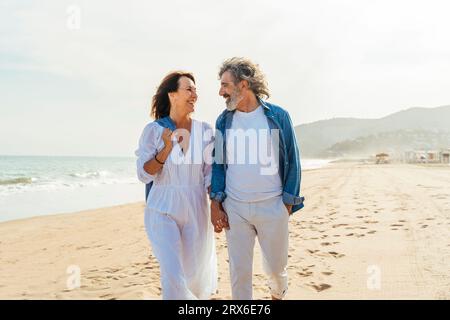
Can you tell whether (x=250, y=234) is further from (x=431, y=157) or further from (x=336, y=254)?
(x=431, y=157)

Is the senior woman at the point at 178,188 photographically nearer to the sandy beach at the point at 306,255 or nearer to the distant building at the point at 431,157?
the sandy beach at the point at 306,255

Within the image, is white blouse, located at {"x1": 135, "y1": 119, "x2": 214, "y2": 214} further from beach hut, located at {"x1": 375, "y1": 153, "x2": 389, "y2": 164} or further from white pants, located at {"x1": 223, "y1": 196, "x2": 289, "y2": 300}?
beach hut, located at {"x1": 375, "y1": 153, "x2": 389, "y2": 164}

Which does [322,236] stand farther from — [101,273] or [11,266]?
[11,266]

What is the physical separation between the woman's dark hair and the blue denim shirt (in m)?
0.55

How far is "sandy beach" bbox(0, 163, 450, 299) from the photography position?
475cm

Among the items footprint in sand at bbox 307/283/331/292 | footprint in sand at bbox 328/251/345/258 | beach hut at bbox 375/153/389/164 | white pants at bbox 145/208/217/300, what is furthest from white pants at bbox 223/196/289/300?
beach hut at bbox 375/153/389/164

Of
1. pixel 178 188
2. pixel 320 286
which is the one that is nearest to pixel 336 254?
pixel 320 286

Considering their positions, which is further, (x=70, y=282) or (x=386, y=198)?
(x=386, y=198)

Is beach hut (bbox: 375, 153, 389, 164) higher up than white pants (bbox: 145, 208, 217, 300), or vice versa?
beach hut (bbox: 375, 153, 389, 164)

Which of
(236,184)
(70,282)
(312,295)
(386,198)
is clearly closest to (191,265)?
(236,184)

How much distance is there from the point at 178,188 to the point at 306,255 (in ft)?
10.2

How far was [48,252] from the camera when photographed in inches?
297

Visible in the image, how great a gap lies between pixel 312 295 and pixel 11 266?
4.48 metres

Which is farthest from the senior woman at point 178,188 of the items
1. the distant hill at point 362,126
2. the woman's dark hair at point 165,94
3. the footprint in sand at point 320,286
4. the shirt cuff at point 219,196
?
the distant hill at point 362,126
